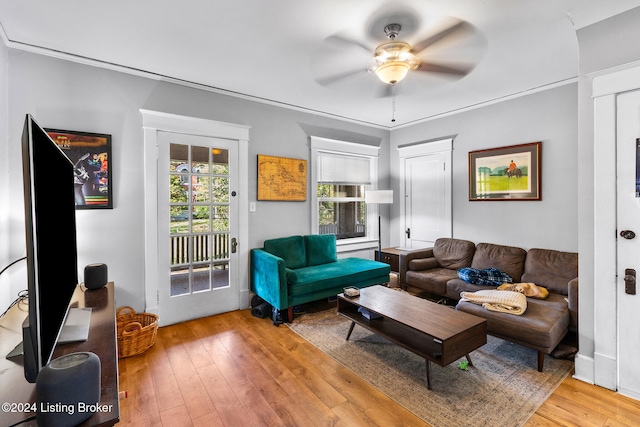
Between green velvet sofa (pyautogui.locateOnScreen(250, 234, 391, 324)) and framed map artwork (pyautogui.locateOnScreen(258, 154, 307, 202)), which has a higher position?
framed map artwork (pyautogui.locateOnScreen(258, 154, 307, 202))

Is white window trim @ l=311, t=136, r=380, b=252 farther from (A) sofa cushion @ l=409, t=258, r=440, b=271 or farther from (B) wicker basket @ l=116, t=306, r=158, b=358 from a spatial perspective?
(B) wicker basket @ l=116, t=306, r=158, b=358

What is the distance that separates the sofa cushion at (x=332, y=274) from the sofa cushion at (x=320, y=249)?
4.3 inches

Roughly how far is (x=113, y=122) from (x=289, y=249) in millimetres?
2257

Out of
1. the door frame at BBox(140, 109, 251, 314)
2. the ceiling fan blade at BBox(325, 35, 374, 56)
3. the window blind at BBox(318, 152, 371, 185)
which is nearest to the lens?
the ceiling fan blade at BBox(325, 35, 374, 56)

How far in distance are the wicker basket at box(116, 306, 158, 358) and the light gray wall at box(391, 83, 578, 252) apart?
12.7 ft

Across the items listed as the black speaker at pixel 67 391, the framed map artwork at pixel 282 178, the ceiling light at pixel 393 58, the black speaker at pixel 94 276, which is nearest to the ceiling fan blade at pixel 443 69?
the ceiling light at pixel 393 58

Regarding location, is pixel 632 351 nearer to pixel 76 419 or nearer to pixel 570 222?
pixel 570 222

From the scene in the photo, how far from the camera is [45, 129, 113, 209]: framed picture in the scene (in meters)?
2.64

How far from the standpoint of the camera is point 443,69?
2.61 metres

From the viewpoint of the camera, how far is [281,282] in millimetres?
3094

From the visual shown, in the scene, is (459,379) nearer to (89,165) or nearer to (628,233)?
(628,233)

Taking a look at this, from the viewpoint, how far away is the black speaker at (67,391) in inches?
30.2

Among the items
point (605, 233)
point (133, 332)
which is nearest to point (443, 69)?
point (605, 233)

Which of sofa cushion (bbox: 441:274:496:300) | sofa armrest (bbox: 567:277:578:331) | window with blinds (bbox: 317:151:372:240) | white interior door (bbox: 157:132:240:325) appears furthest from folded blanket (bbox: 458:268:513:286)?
white interior door (bbox: 157:132:240:325)
